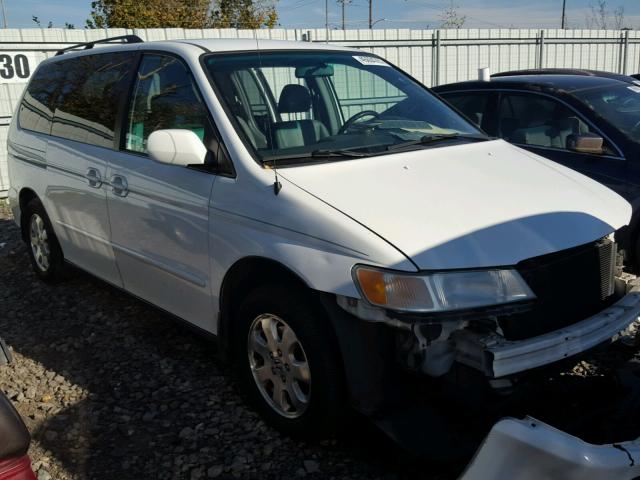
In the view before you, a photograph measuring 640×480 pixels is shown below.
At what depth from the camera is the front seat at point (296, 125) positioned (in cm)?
331

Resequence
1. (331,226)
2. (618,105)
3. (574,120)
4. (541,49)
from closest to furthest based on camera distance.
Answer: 1. (331,226)
2. (574,120)
3. (618,105)
4. (541,49)

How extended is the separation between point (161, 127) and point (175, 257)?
0.78 metres

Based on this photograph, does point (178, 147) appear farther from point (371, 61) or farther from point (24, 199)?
point (24, 199)

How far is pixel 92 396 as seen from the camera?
3.65 m

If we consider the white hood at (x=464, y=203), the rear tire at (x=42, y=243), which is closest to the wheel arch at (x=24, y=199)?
the rear tire at (x=42, y=243)

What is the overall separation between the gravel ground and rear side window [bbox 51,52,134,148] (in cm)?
134

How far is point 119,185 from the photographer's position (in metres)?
3.94

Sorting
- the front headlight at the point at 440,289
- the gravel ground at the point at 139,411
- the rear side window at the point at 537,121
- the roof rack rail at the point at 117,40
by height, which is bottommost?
the gravel ground at the point at 139,411

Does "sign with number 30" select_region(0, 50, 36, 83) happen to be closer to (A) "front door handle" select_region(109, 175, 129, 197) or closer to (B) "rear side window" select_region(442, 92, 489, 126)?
(B) "rear side window" select_region(442, 92, 489, 126)

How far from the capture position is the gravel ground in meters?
2.98

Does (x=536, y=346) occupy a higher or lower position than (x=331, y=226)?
lower

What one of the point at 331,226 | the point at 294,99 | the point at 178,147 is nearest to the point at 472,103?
the point at 294,99

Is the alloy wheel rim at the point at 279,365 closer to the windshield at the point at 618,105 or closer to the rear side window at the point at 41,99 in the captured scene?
the rear side window at the point at 41,99

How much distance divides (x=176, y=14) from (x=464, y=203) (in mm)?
23533
